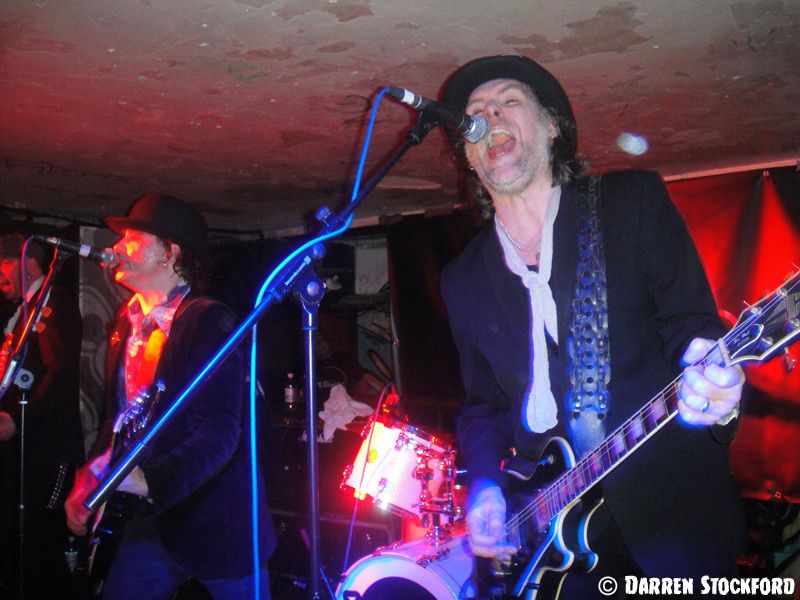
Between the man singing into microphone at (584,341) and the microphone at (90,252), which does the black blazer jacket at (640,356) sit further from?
the microphone at (90,252)

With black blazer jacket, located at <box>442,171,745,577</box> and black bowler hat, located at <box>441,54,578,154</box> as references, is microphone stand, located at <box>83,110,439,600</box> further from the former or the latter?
black bowler hat, located at <box>441,54,578,154</box>

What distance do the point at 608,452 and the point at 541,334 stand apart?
461 millimetres

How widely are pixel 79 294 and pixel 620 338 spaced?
7058 millimetres

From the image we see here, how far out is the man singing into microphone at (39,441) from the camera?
518cm

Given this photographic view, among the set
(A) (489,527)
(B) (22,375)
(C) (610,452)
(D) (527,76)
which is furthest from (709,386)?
(B) (22,375)

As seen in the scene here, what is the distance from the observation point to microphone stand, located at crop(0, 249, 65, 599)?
342 centimetres

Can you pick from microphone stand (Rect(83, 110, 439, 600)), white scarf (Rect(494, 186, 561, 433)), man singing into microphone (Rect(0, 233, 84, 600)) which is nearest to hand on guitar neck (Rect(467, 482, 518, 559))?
white scarf (Rect(494, 186, 561, 433))

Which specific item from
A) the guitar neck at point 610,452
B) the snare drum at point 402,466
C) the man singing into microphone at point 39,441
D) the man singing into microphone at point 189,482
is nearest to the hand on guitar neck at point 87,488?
Answer: the man singing into microphone at point 189,482

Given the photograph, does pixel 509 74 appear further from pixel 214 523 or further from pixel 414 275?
pixel 414 275

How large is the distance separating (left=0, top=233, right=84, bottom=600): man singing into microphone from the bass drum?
263cm

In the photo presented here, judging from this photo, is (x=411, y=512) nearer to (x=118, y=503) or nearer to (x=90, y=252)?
(x=118, y=503)

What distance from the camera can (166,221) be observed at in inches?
134

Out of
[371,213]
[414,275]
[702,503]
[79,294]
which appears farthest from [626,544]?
[79,294]

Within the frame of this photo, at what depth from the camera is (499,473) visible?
237 centimetres
